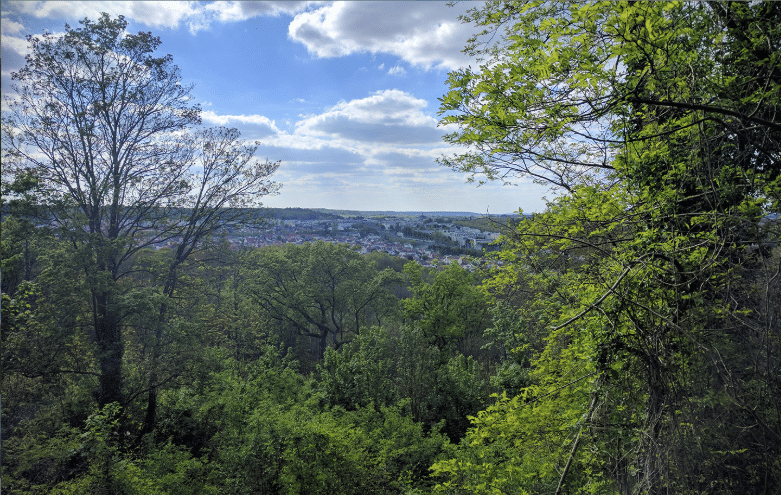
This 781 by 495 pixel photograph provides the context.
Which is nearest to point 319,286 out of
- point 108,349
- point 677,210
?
point 108,349

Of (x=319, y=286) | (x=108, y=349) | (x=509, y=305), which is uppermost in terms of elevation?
(x=509, y=305)

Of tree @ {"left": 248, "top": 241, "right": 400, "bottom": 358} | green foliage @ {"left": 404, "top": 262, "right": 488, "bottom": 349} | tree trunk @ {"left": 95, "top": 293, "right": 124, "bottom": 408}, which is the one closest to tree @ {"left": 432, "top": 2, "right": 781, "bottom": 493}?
tree trunk @ {"left": 95, "top": 293, "right": 124, "bottom": 408}

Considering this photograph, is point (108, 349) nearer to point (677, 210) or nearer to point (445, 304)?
point (677, 210)

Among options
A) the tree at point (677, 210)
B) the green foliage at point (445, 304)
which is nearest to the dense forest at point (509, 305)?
the tree at point (677, 210)

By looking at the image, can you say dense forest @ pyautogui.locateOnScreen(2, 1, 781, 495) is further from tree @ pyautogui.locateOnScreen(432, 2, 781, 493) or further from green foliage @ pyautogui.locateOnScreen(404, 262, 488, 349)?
green foliage @ pyautogui.locateOnScreen(404, 262, 488, 349)

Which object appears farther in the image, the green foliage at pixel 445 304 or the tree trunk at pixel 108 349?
the green foliage at pixel 445 304

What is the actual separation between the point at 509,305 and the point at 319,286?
15.8 metres

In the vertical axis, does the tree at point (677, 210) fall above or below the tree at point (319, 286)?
above

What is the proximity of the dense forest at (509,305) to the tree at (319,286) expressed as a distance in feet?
15.9

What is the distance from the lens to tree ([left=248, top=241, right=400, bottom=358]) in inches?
891

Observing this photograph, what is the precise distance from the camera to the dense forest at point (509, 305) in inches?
113

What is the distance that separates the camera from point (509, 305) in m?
9.48

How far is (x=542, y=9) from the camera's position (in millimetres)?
3773

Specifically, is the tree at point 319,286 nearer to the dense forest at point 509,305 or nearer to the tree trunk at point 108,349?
the dense forest at point 509,305
